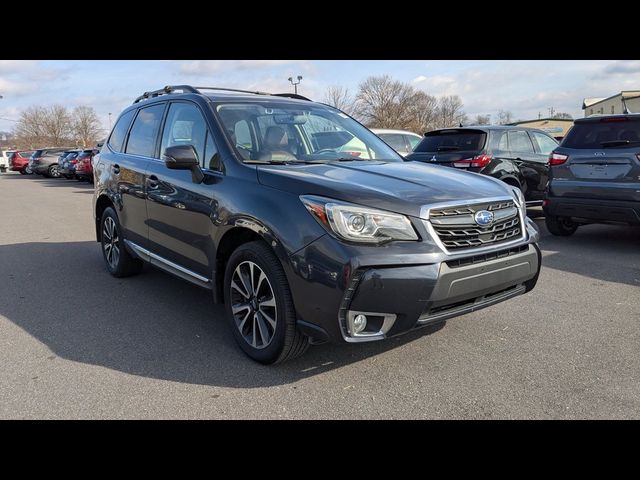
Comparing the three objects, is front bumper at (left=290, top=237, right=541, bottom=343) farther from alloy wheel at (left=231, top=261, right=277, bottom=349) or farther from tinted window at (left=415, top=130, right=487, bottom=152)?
tinted window at (left=415, top=130, right=487, bottom=152)

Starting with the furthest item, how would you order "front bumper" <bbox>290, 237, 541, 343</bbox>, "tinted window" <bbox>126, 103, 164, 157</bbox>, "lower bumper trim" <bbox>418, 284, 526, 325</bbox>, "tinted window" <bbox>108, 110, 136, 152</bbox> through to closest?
"tinted window" <bbox>108, 110, 136, 152</bbox>
"tinted window" <bbox>126, 103, 164, 157</bbox>
"lower bumper trim" <bbox>418, 284, 526, 325</bbox>
"front bumper" <bbox>290, 237, 541, 343</bbox>

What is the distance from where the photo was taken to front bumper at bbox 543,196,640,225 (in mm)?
6352

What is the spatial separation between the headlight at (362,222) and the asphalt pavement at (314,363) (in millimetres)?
945

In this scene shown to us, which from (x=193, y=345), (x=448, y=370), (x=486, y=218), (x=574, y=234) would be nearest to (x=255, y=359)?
(x=193, y=345)

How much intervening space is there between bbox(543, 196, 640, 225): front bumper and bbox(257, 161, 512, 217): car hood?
357 cm

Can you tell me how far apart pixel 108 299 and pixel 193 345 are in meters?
1.62

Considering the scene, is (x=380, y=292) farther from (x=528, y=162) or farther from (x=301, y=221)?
(x=528, y=162)

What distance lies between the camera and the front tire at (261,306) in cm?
317

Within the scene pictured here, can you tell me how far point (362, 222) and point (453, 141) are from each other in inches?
255

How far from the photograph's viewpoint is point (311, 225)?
2.98m

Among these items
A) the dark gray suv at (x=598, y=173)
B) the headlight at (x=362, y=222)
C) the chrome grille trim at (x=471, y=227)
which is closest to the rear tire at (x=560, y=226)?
the dark gray suv at (x=598, y=173)

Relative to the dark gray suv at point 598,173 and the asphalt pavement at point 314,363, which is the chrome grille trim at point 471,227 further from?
the dark gray suv at point 598,173

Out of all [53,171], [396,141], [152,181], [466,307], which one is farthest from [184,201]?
[53,171]

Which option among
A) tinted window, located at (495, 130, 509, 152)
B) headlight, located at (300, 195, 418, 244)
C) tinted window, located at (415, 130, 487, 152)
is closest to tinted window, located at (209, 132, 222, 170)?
headlight, located at (300, 195, 418, 244)
